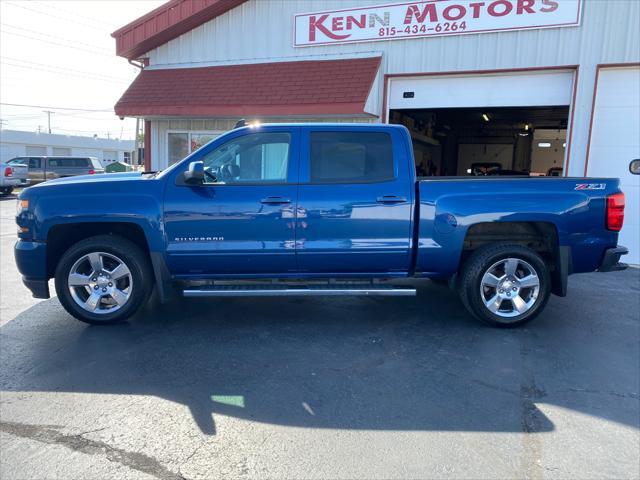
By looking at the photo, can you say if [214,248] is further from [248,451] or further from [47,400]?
[248,451]

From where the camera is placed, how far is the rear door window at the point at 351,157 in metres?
4.93

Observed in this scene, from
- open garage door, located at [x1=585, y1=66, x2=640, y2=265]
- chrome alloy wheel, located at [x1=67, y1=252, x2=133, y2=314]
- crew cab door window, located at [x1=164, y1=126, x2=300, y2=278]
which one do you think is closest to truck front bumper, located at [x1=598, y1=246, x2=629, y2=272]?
crew cab door window, located at [x1=164, y1=126, x2=300, y2=278]

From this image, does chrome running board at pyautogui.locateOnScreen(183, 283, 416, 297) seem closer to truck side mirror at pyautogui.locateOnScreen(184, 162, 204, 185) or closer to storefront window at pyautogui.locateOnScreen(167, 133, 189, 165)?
truck side mirror at pyautogui.locateOnScreen(184, 162, 204, 185)

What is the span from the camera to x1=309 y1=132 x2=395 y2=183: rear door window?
16.2 ft

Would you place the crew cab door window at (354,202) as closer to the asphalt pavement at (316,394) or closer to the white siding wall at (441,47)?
the asphalt pavement at (316,394)

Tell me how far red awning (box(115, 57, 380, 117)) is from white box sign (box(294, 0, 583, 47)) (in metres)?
0.60

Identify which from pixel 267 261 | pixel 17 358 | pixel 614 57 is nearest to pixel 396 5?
pixel 614 57

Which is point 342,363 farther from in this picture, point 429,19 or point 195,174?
point 429,19

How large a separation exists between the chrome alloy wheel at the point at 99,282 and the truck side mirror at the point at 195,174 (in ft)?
3.62

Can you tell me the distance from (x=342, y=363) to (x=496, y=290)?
1.92 meters

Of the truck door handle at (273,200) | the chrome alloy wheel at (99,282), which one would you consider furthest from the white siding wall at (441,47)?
the chrome alloy wheel at (99,282)

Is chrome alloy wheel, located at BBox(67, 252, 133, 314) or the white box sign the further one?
the white box sign

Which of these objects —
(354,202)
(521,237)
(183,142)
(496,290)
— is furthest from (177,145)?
(496,290)

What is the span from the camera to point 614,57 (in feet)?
28.1
